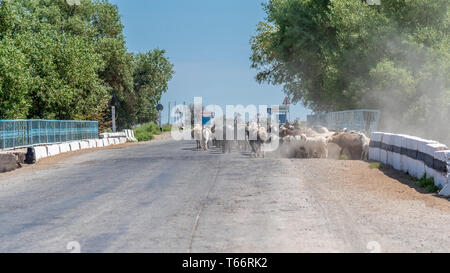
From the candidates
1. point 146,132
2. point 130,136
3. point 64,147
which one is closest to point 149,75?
point 146,132

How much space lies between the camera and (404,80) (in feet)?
112

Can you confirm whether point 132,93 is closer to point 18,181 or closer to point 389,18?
point 389,18

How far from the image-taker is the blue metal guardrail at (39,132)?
2759 centimetres

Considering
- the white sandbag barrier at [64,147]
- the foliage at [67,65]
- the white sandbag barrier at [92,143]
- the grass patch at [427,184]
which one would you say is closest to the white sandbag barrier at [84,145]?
the white sandbag barrier at [92,143]

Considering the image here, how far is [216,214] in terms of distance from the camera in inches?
401

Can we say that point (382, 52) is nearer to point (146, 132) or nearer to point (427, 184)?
point (427, 184)

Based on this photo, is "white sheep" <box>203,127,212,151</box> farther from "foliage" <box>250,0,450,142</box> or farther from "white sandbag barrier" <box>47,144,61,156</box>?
"foliage" <box>250,0,450,142</box>

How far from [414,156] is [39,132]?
2286 centimetres

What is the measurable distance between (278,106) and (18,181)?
3111 cm

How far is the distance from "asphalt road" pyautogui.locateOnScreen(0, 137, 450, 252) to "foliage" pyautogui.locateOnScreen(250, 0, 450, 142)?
59.5 ft

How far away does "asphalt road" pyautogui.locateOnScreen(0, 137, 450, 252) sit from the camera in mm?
7805

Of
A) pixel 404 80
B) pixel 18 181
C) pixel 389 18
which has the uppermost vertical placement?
pixel 389 18
